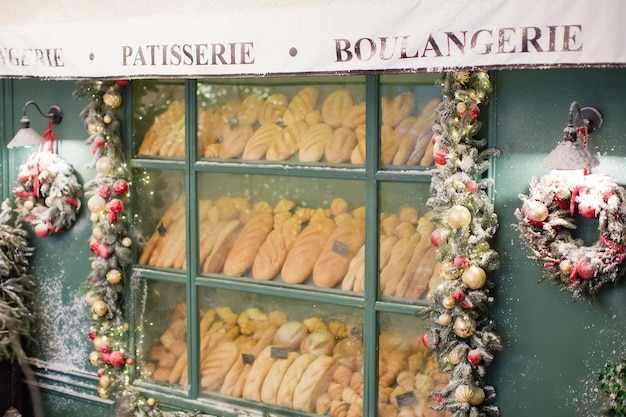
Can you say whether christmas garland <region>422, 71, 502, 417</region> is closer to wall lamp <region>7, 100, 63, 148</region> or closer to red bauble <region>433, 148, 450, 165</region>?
red bauble <region>433, 148, 450, 165</region>

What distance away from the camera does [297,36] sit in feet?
14.8

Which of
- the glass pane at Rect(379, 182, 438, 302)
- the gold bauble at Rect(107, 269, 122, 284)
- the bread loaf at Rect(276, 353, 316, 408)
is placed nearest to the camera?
the glass pane at Rect(379, 182, 438, 302)

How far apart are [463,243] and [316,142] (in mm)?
1143

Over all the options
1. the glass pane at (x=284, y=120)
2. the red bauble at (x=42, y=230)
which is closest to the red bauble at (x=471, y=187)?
the glass pane at (x=284, y=120)

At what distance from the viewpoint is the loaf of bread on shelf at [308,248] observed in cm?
515

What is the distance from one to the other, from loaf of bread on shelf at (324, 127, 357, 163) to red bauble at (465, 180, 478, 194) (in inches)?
33.4

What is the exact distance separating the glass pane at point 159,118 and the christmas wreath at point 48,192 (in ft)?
1.85

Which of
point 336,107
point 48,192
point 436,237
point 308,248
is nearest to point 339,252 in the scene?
point 308,248

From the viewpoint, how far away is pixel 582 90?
165 inches

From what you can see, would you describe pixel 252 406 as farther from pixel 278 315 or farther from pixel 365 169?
pixel 365 169

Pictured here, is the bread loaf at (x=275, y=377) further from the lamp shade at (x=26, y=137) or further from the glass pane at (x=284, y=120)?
the lamp shade at (x=26, y=137)

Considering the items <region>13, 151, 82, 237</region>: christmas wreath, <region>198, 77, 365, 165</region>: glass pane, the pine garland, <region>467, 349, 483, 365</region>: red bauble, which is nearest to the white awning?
<region>198, 77, 365, 165</region>: glass pane

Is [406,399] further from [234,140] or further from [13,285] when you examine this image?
[13,285]

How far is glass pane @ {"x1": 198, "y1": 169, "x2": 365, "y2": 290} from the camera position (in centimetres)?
506
